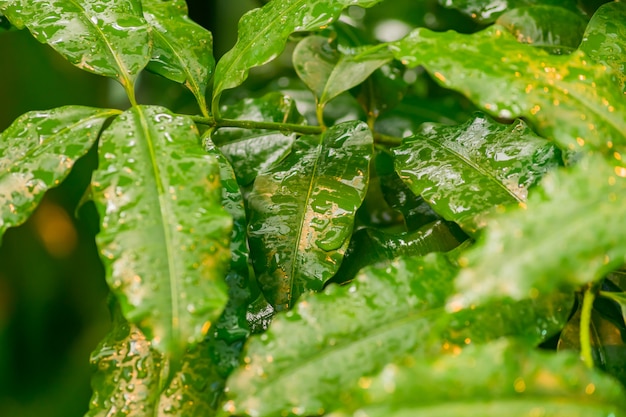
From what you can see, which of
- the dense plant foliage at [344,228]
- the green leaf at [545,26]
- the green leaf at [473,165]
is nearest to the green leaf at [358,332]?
the dense plant foliage at [344,228]

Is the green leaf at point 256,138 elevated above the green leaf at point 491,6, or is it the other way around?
the green leaf at point 491,6

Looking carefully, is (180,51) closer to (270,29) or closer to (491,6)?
(270,29)

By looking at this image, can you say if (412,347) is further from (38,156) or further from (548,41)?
(548,41)

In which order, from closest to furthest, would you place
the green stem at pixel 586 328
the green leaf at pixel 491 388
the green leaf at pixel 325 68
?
the green leaf at pixel 491 388 < the green stem at pixel 586 328 < the green leaf at pixel 325 68

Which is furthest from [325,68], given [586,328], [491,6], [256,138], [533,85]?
[586,328]

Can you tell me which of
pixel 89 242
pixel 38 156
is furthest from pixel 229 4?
pixel 38 156

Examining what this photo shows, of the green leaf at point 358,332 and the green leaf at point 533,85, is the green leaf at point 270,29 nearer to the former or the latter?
the green leaf at point 533,85
